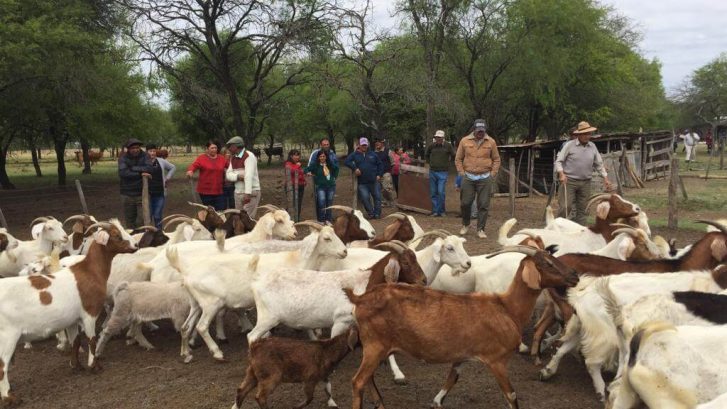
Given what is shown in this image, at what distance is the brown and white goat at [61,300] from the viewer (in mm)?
4906

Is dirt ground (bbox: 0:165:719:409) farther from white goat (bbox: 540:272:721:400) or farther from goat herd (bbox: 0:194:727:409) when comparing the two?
white goat (bbox: 540:272:721:400)

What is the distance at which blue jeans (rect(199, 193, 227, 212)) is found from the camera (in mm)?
9984

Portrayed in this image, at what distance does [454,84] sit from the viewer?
2447 centimetres

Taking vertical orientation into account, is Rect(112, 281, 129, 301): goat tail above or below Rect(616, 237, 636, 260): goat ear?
below

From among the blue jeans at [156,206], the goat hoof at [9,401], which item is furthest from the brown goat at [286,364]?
the blue jeans at [156,206]

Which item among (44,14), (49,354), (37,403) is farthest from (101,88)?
(37,403)

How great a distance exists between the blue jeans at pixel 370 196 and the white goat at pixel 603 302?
855cm

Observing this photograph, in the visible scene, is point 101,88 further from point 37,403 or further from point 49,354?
point 37,403

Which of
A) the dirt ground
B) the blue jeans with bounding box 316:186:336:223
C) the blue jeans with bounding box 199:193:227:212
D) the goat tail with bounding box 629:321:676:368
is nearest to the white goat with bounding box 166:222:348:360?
the dirt ground

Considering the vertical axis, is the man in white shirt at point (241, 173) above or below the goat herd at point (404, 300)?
above

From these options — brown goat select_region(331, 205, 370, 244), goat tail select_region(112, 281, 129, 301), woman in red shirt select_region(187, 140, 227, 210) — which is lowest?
goat tail select_region(112, 281, 129, 301)

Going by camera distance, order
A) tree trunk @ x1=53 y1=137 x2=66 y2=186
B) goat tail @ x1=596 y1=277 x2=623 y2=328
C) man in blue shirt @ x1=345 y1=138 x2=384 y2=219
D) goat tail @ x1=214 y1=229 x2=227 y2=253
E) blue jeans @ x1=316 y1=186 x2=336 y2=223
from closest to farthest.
A: 1. goat tail @ x1=596 y1=277 x2=623 y2=328
2. goat tail @ x1=214 y1=229 x2=227 y2=253
3. blue jeans @ x1=316 y1=186 x2=336 y2=223
4. man in blue shirt @ x1=345 y1=138 x2=384 y2=219
5. tree trunk @ x1=53 y1=137 x2=66 y2=186

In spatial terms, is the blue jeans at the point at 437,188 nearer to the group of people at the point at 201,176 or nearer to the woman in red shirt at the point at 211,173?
the group of people at the point at 201,176

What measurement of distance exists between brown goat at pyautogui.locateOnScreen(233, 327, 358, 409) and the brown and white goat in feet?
6.35
